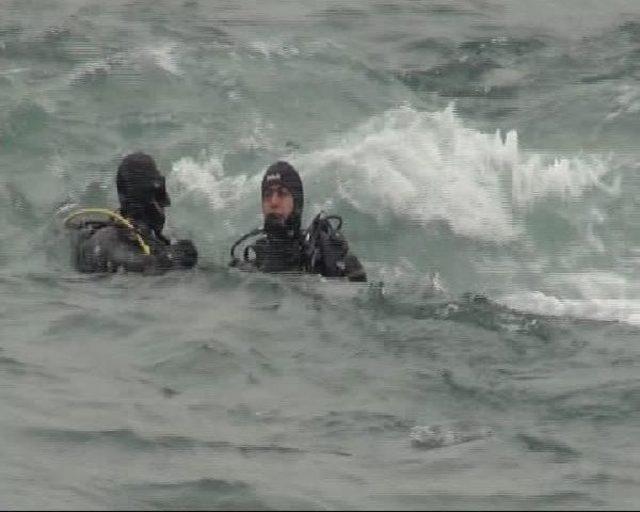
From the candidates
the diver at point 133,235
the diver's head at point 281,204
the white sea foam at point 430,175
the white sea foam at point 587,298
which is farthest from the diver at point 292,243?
the white sea foam at point 430,175

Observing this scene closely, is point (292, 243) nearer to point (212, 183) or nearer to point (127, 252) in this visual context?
point (127, 252)

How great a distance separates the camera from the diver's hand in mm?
9031

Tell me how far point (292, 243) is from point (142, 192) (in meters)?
0.99

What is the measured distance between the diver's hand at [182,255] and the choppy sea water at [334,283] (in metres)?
0.12

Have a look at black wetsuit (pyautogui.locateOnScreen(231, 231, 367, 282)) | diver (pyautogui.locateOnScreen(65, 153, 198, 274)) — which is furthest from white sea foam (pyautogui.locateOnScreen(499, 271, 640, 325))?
diver (pyautogui.locateOnScreen(65, 153, 198, 274))

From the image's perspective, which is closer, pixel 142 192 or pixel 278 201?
pixel 278 201

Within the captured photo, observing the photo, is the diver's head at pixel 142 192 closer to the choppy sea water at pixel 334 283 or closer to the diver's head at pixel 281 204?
the choppy sea water at pixel 334 283

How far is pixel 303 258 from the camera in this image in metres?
9.12

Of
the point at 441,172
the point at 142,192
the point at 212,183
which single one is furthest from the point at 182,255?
the point at 441,172

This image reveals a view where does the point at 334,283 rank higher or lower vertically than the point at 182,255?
lower

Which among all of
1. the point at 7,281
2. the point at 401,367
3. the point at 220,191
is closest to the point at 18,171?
the point at 220,191

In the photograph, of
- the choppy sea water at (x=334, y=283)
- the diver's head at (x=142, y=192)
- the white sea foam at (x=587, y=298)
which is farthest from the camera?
the white sea foam at (x=587, y=298)

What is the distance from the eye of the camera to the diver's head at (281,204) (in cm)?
912

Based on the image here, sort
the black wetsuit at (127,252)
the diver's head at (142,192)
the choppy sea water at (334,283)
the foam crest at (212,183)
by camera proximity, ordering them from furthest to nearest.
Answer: the foam crest at (212,183) → the diver's head at (142,192) → the black wetsuit at (127,252) → the choppy sea water at (334,283)
